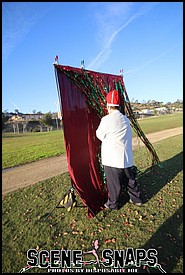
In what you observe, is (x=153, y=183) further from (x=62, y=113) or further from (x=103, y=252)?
(x=62, y=113)

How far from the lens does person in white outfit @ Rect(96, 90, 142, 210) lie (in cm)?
361

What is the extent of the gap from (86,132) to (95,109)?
568mm

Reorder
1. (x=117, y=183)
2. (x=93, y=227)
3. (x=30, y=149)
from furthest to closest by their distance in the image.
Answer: (x=30, y=149) → (x=117, y=183) → (x=93, y=227)

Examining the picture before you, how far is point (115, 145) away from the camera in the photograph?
3.64 meters

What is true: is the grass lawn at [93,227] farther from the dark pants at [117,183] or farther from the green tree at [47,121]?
the green tree at [47,121]

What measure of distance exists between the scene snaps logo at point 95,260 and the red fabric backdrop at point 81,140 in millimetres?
977

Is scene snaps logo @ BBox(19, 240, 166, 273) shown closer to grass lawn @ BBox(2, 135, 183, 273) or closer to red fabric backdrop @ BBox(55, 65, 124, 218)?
grass lawn @ BBox(2, 135, 183, 273)

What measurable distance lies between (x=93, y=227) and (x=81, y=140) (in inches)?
66.1

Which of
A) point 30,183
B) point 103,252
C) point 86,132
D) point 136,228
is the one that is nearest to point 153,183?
point 136,228

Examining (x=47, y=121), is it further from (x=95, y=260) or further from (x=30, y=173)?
(x=95, y=260)

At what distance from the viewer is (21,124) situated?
38.8 m

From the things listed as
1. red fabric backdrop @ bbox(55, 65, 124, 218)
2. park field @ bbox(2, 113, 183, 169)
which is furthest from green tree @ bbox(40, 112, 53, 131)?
red fabric backdrop @ bbox(55, 65, 124, 218)

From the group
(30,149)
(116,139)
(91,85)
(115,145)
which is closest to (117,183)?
(115,145)

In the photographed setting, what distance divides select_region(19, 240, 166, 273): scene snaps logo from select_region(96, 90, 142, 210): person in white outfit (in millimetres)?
1189
